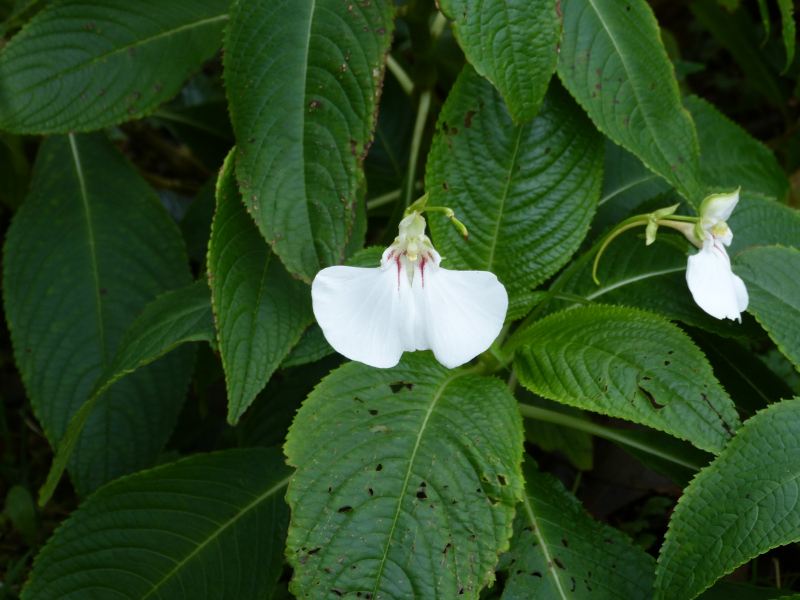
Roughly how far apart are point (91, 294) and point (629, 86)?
45.9 inches

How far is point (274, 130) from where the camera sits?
3.30 feet

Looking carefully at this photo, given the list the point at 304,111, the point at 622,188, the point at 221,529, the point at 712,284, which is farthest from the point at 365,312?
the point at 622,188

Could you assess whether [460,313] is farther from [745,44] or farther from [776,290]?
[745,44]

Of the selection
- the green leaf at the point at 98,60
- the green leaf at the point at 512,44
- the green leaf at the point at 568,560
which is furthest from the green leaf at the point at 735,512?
the green leaf at the point at 98,60

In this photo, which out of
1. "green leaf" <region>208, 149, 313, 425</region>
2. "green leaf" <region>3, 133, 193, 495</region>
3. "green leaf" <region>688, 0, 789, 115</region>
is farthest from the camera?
"green leaf" <region>688, 0, 789, 115</region>

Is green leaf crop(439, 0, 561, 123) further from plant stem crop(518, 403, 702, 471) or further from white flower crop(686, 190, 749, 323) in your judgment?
plant stem crop(518, 403, 702, 471)

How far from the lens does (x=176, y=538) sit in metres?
1.14

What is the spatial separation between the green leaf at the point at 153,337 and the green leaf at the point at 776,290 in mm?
899

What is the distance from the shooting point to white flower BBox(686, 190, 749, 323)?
88cm

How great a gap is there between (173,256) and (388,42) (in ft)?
2.33

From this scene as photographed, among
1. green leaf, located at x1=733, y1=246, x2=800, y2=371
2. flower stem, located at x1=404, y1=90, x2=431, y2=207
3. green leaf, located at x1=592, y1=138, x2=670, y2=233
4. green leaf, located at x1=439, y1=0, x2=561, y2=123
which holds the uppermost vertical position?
green leaf, located at x1=439, y1=0, x2=561, y2=123

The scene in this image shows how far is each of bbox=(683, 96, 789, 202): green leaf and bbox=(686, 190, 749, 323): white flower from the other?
58cm

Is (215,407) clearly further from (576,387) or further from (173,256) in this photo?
(576,387)

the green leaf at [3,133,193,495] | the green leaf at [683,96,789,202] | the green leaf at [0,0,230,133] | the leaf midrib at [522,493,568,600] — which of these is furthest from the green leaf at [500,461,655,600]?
the green leaf at [0,0,230,133]
